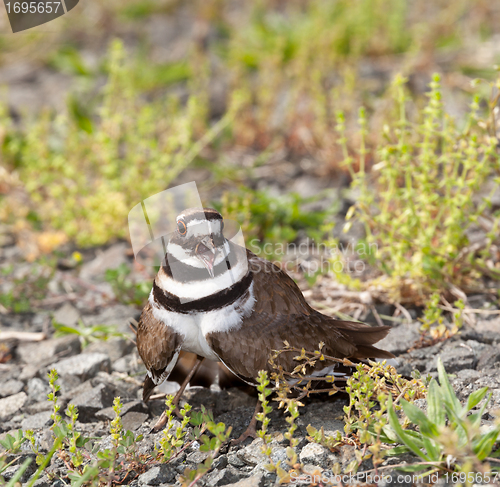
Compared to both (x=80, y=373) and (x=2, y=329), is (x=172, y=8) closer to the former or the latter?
(x=2, y=329)

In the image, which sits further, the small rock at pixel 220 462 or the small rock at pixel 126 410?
the small rock at pixel 126 410

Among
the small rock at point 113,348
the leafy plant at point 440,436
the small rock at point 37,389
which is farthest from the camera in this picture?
the small rock at point 113,348

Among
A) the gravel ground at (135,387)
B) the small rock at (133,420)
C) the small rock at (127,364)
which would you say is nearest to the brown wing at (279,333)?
the gravel ground at (135,387)

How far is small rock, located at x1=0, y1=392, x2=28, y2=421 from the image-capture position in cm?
325

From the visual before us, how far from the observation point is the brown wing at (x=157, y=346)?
2828 millimetres

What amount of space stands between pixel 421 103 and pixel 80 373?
4.09 meters

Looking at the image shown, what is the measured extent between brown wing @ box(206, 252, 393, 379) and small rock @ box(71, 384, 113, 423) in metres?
0.88

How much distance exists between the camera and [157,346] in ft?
9.37

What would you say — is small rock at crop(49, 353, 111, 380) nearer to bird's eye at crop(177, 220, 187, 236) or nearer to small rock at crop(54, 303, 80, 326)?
small rock at crop(54, 303, 80, 326)

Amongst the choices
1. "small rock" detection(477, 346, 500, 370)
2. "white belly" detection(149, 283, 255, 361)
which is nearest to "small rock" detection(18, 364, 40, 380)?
"white belly" detection(149, 283, 255, 361)

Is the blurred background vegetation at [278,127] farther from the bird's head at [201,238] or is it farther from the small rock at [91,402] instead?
the small rock at [91,402]

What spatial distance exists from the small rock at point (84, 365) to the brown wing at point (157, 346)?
672 millimetres

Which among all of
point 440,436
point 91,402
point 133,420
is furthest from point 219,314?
point 440,436

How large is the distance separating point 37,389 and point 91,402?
1.56 ft
